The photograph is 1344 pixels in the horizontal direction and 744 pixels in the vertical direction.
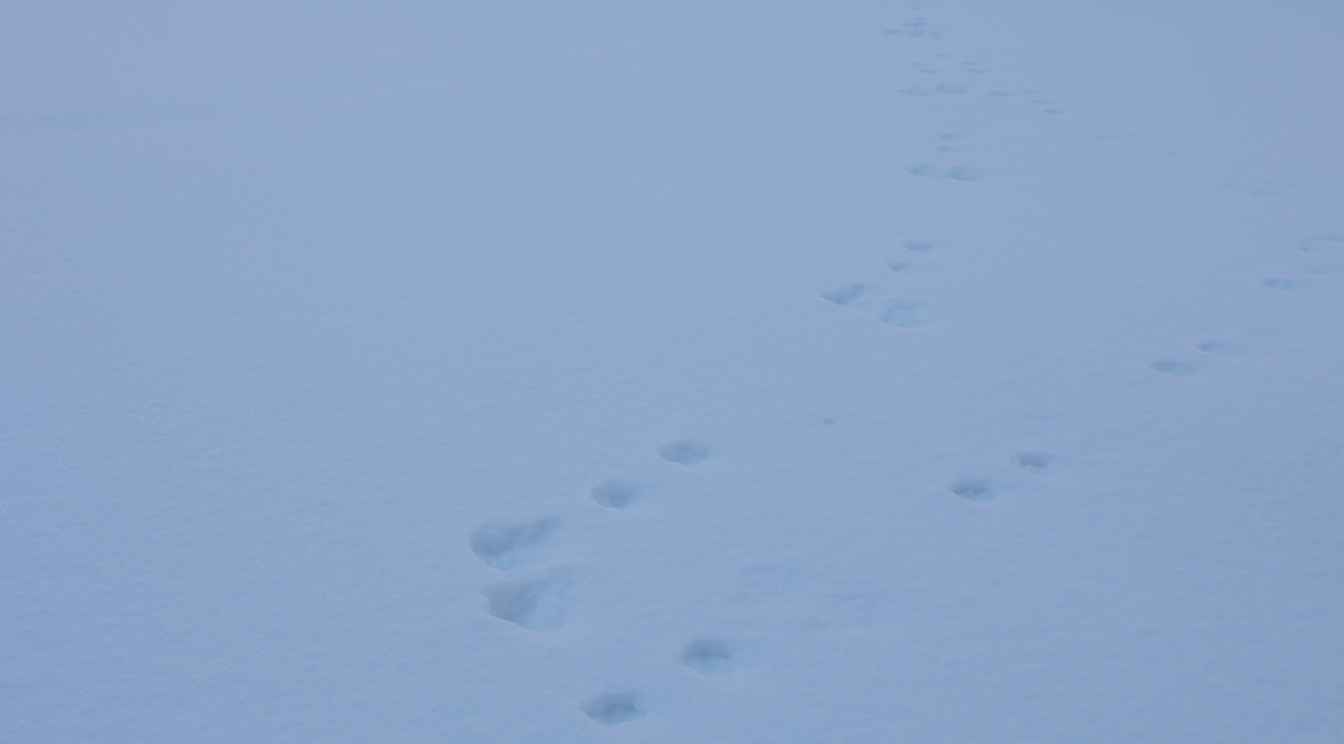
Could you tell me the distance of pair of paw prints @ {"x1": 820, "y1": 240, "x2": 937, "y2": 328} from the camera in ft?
8.98

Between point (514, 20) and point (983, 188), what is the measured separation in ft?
6.64

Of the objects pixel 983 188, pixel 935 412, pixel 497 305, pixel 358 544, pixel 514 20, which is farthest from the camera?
pixel 514 20

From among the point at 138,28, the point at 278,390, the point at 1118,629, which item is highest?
the point at 138,28

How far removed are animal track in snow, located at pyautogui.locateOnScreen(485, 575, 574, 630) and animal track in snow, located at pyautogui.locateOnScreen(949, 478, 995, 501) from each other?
0.68m

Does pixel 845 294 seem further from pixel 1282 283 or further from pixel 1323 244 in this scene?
pixel 1323 244

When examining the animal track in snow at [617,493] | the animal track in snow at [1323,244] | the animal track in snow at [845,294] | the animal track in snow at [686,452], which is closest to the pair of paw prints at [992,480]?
the animal track in snow at [686,452]

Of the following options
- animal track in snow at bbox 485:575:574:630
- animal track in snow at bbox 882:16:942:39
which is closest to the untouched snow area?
animal track in snow at bbox 485:575:574:630

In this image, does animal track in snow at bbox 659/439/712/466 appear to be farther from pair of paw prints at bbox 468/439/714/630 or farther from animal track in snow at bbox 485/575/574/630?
animal track in snow at bbox 485/575/574/630

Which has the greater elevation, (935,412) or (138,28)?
(138,28)

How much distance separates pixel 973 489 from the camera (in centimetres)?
220

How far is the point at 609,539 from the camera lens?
2.04 metres

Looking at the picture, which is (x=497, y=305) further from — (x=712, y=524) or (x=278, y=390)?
(x=712, y=524)

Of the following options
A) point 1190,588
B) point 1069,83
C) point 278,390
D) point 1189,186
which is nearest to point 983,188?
point 1189,186

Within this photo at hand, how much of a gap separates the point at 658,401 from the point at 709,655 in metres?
0.67
